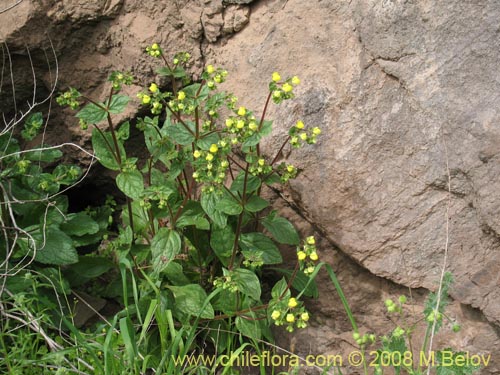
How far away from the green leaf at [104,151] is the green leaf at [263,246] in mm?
556

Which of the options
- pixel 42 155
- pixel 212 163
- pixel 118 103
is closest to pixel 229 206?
pixel 212 163

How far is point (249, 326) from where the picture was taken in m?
2.77

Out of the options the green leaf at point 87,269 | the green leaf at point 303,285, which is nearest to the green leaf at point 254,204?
the green leaf at point 303,285

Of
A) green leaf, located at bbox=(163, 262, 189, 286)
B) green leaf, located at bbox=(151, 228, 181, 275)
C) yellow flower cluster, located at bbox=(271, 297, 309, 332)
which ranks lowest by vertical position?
yellow flower cluster, located at bbox=(271, 297, 309, 332)

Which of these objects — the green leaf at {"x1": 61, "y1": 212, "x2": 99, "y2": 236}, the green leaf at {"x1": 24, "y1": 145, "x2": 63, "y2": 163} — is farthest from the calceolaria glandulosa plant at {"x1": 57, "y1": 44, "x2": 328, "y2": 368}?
the green leaf at {"x1": 24, "y1": 145, "x2": 63, "y2": 163}

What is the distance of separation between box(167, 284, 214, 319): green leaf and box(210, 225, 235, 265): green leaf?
0.15m

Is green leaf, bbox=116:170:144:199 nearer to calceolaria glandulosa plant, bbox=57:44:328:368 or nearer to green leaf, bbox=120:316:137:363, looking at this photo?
calceolaria glandulosa plant, bbox=57:44:328:368

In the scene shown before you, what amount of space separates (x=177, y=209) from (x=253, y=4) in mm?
906

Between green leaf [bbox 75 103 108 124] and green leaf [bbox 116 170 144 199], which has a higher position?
green leaf [bbox 75 103 108 124]

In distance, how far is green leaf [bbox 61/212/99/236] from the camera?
3092 millimetres

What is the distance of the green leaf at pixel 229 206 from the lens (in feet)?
8.80

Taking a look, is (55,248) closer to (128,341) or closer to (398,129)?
(128,341)

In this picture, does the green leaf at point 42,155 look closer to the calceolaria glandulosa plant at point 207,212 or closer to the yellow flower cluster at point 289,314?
the calceolaria glandulosa plant at point 207,212

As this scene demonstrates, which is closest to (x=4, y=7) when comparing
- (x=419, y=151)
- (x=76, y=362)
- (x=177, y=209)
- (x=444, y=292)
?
(x=177, y=209)
